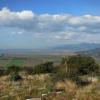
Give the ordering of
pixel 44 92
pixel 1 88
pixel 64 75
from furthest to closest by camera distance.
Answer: pixel 64 75 < pixel 1 88 < pixel 44 92

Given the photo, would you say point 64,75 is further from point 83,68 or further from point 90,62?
point 90,62

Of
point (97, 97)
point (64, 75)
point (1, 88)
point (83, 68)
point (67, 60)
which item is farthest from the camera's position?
point (67, 60)

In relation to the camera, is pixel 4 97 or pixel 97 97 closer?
pixel 97 97

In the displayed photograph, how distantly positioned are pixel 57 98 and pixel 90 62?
22718 mm

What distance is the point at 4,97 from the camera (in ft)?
47.8

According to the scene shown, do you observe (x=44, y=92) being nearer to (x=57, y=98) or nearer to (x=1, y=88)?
(x=57, y=98)

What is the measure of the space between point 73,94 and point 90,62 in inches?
854

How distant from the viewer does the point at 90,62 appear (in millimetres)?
35812

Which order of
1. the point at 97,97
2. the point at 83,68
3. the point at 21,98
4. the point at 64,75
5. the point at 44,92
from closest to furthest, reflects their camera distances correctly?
the point at 97,97 → the point at 21,98 → the point at 44,92 → the point at 64,75 → the point at 83,68

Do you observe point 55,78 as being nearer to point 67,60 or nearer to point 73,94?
point 73,94

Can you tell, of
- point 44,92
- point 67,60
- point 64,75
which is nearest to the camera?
point 44,92

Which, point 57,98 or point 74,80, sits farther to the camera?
point 74,80

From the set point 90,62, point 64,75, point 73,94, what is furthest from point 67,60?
point 73,94

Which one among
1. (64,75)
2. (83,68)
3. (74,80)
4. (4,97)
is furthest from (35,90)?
(83,68)
